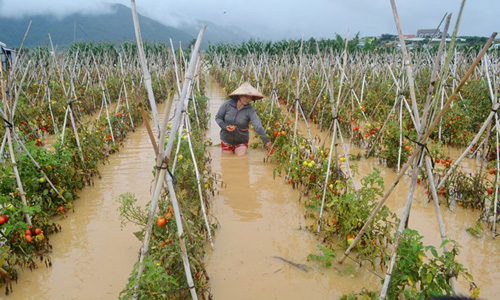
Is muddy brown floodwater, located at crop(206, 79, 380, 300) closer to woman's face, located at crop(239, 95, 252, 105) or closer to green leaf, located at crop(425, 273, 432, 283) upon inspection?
green leaf, located at crop(425, 273, 432, 283)

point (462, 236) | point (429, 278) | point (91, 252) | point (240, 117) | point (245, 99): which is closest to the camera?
point (429, 278)

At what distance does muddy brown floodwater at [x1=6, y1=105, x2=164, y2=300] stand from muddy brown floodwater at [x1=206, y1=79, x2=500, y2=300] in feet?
2.39

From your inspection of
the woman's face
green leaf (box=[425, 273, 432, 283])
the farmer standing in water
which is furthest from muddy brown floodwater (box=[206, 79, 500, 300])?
the woman's face

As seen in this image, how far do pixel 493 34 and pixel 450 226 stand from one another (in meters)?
2.15

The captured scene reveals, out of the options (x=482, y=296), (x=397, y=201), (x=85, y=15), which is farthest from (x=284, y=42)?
(x=85, y=15)

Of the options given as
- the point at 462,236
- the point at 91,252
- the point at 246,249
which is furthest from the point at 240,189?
the point at 462,236

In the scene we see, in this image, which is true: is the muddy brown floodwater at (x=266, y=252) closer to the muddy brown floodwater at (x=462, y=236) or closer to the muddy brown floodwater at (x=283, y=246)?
the muddy brown floodwater at (x=283, y=246)

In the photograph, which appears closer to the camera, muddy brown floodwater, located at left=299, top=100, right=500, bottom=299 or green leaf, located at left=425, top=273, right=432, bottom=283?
green leaf, located at left=425, top=273, right=432, bottom=283

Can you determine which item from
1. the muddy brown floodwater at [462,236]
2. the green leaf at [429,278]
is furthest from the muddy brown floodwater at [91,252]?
the muddy brown floodwater at [462,236]

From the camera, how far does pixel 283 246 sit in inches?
114

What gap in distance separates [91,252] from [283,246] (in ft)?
5.23

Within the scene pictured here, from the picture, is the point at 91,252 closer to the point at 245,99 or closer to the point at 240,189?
the point at 240,189

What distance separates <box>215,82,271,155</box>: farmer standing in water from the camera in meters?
4.68

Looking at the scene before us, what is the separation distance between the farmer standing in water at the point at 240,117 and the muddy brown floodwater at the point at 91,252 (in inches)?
56.4
